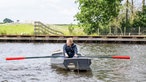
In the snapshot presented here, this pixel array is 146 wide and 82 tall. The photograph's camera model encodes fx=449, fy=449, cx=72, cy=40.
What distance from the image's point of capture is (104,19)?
8231cm

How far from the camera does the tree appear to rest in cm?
8150

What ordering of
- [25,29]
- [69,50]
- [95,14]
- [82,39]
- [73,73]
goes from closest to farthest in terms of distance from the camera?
Answer: [73,73] < [69,50] < [82,39] < [95,14] < [25,29]

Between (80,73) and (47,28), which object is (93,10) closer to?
(47,28)

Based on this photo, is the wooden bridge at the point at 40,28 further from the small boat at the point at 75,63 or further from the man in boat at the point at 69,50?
the small boat at the point at 75,63

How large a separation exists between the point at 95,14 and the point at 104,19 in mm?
2093

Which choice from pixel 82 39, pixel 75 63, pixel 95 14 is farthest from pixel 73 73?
pixel 95 14

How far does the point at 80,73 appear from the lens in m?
29.5

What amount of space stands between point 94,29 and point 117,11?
19.6 feet

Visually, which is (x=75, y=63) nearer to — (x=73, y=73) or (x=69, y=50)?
(x=73, y=73)

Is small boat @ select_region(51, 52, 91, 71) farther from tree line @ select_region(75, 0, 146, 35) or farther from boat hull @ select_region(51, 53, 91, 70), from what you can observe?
tree line @ select_region(75, 0, 146, 35)

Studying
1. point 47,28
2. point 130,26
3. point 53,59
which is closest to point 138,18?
point 130,26

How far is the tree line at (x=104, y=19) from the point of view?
8144 centimetres

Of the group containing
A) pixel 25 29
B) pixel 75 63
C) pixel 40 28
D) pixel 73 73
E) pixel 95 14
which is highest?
pixel 95 14

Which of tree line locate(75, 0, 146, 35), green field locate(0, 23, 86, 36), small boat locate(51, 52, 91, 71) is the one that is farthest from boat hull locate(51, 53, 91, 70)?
green field locate(0, 23, 86, 36)
